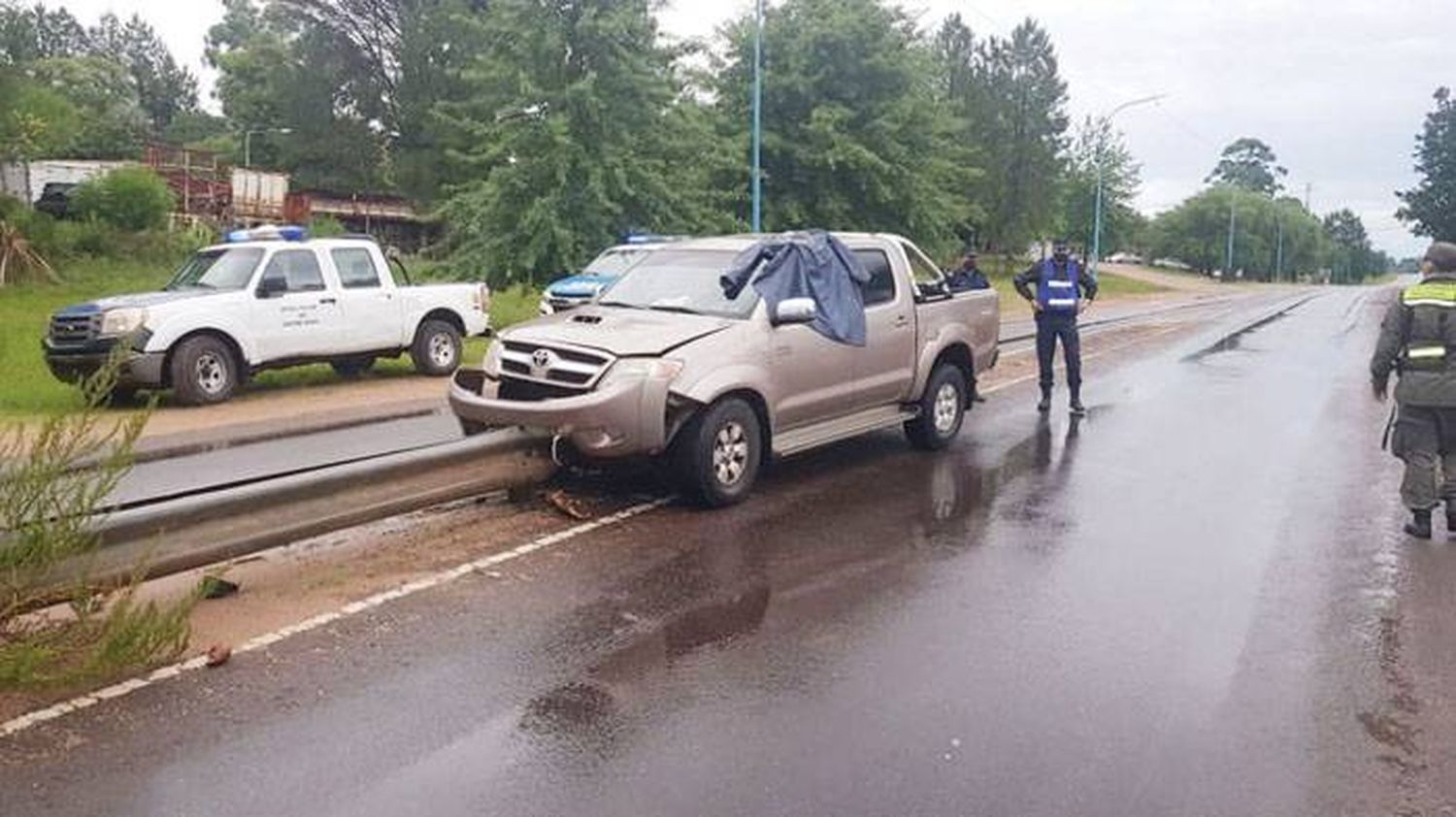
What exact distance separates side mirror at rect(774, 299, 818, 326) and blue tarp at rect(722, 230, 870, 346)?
0.09 metres

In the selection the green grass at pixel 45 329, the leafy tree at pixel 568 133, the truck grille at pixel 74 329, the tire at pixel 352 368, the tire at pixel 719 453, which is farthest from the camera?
the leafy tree at pixel 568 133

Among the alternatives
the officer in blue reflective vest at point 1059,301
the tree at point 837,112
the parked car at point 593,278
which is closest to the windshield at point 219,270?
the parked car at point 593,278

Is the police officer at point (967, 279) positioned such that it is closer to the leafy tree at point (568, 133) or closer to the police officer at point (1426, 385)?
the police officer at point (1426, 385)

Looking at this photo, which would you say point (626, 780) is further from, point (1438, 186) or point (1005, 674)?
point (1438, 186)

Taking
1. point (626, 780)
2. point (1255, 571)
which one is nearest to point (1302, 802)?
point (626, 780)

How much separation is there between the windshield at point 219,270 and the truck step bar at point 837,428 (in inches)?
298

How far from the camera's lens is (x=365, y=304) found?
14.4 metres

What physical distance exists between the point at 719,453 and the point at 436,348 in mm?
8715

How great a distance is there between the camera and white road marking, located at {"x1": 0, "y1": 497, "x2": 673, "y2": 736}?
14.5ft

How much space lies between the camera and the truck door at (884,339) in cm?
924

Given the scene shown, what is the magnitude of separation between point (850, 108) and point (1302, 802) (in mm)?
30511

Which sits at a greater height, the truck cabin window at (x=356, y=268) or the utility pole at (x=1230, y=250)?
the utility pole at (x=1230, y=250)

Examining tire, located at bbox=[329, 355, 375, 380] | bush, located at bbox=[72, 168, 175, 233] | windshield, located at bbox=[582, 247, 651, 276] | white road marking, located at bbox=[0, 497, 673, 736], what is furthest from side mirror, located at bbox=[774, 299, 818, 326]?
bush, located at bbox=[72, 168, 175, 233]

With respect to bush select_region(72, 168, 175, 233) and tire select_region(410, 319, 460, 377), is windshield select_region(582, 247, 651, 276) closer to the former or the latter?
tire select_region(410, 319, 460, 377)
